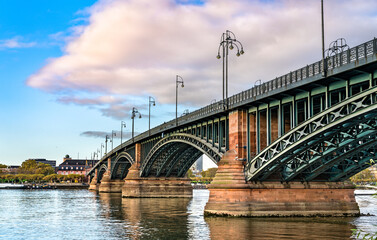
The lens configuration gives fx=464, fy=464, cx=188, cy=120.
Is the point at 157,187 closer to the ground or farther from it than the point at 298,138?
closer to the ground

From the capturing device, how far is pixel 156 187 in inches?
3541

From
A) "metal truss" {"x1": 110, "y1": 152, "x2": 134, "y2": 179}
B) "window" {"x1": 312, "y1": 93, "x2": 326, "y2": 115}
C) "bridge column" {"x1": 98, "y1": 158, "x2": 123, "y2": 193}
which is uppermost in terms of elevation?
"window" {"x1": 312, "y1": 93, "x2": 326, "y2": 115}

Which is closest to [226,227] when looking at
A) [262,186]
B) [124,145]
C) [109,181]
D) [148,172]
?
[262,186]

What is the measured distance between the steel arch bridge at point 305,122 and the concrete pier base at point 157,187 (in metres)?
31.3

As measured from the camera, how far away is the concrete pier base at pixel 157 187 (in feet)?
292

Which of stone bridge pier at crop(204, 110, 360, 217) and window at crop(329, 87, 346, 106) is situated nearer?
window at crop(329, 87, 346, 106)

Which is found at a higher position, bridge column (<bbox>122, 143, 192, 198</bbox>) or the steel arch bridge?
the steel arch bridge

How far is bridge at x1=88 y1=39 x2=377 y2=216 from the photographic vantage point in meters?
30.8

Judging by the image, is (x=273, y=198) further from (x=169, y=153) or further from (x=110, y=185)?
(x=110, y=185)

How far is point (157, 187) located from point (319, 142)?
189 feet

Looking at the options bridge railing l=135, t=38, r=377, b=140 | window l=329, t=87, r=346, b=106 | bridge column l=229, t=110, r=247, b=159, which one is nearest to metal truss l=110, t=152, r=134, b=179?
bridge railing l=135, t=38, r=377, b=140

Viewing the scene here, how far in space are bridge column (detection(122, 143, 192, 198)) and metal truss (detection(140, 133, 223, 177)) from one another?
146 centimetres

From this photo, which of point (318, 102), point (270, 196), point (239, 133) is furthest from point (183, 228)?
point (318, 102)

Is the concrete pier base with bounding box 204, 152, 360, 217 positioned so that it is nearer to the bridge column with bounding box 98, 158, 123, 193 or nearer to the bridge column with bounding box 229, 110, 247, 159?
the bridge column with bounding box 229, 110, 247, 159
